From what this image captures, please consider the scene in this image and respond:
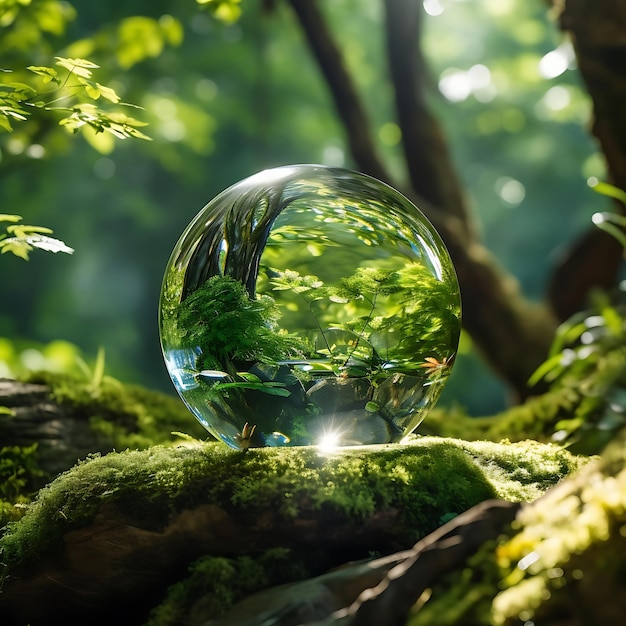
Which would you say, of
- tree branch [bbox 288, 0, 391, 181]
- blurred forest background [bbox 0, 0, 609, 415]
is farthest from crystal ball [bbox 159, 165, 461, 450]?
blurred forest background [bbox 0, 0, 609, 415]

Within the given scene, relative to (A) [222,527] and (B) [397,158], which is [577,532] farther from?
(B) [397,158]

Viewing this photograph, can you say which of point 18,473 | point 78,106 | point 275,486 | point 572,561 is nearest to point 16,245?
point 78,106

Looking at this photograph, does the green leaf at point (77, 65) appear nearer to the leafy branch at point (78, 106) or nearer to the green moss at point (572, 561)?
the leafy branch at point (78, 106)

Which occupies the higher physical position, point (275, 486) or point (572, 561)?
point (572, 561)

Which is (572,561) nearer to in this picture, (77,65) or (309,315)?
(309,315)

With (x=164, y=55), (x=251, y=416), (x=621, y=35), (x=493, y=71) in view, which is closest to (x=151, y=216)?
(x=164, y=55)

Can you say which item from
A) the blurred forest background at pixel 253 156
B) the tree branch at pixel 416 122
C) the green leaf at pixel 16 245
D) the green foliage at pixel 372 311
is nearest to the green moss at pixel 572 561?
the green foliage at pixel 372 311
